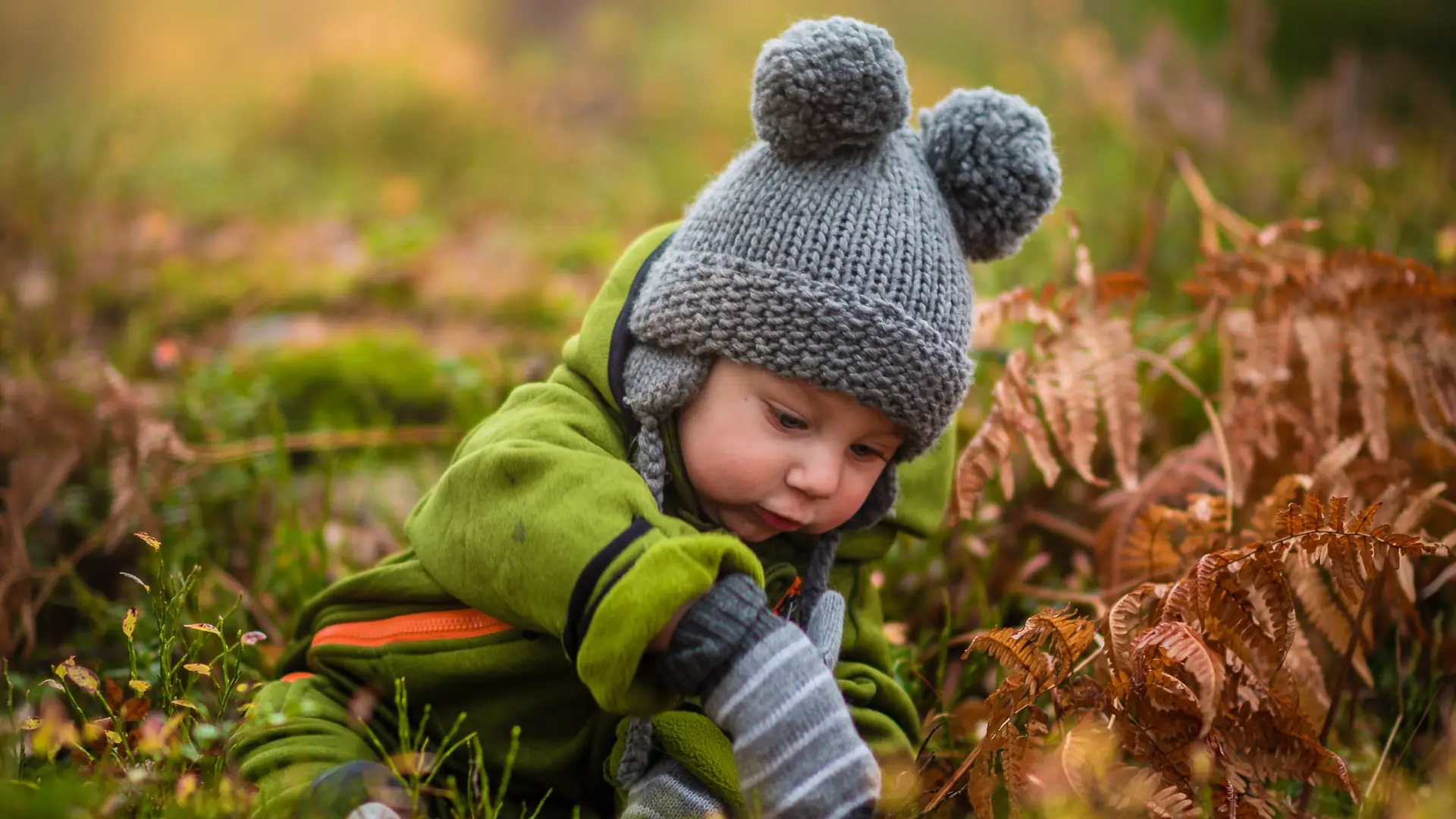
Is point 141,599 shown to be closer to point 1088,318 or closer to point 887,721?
point 887,721

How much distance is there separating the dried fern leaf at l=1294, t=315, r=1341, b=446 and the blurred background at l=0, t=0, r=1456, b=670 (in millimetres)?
758

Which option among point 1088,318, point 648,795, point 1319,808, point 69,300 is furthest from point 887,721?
point 69,300

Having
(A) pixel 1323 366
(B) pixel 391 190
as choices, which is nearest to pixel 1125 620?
(A) pixel 1323 366

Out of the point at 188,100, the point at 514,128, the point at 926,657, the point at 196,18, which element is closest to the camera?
the point at 926,657

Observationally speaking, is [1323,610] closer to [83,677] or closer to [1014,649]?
[1014,649]

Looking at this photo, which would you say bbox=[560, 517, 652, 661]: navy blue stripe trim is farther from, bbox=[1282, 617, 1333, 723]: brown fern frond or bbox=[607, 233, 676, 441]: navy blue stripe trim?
bbox=[1282, 617, 1333, 723]: brown fern frond

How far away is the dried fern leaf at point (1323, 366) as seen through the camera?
2730mm

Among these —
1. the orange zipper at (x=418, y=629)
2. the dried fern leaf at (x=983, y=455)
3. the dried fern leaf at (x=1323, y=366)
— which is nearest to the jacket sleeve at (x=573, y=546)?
the orange zipper at (x=418, y=629)

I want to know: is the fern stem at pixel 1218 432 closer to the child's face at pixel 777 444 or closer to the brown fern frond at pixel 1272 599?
the brown fern frond at pixel 1272 599

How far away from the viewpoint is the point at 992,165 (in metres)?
2.15

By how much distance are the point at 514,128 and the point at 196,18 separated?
4406 mm

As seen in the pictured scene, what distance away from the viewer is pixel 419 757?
Result: 1805 mm

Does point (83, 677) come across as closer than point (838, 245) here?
Yes

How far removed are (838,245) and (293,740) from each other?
126 centimetres
